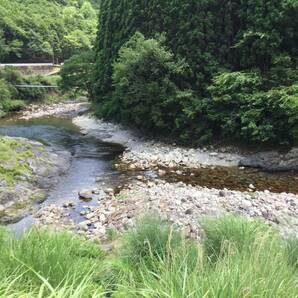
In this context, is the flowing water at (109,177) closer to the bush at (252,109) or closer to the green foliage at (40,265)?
the bush at (252,109)

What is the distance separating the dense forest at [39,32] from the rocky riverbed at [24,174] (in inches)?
1389

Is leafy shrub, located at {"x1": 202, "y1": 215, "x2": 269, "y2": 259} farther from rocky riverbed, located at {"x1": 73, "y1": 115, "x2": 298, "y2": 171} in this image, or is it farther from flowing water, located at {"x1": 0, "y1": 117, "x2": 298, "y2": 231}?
rocky riverbed, located at {"x1": 73, "y1": 115, "x2": 298, "y2": 171}

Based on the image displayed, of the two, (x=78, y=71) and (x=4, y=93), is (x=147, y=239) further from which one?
(x=4, y=93)

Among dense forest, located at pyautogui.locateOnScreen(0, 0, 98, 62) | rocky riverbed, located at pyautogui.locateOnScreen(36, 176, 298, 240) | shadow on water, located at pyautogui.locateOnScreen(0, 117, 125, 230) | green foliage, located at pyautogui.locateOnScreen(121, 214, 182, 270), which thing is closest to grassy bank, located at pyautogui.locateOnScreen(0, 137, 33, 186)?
shadow on water, located at pyautogui.locateOnScreen(0, 117, 125, 230)

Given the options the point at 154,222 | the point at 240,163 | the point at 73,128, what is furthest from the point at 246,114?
the point at 73,128

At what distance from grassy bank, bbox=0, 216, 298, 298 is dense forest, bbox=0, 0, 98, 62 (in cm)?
4809

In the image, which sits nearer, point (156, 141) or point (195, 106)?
point (195, 106)

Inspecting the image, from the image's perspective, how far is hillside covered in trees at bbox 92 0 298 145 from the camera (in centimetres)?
1577

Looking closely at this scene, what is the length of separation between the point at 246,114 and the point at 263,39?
3.56 metres

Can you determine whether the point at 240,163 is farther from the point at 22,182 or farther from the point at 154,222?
the point at 154,222

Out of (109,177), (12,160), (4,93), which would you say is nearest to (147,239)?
(109,177)

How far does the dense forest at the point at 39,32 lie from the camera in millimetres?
51156

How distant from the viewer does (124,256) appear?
416 cm

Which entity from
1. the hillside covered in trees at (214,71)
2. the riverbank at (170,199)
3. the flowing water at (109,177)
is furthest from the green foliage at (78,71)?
the riverbank at (170,199)
